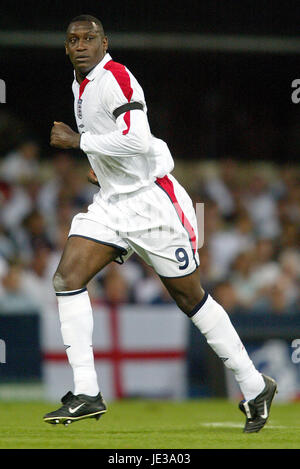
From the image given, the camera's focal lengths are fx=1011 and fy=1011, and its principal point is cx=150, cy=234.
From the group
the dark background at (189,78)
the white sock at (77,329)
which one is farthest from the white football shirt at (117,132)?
the dark background at (189,78)

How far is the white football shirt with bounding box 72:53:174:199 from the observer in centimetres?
575

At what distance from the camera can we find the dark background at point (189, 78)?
1098 centimetres

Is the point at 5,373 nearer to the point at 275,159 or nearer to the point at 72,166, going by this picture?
the point at 72,166

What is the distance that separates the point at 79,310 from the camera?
19.1 ft

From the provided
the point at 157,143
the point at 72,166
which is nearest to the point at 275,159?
the point at 72,166

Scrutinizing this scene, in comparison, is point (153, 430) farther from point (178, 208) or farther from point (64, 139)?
point (64, 139)

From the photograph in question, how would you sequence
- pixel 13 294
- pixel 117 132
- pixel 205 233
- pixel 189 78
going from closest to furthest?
1. pixel 117 132
2. pixel 13 294
3. pixel 205 233
4. pixel 189 78

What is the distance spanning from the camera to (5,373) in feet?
32.8

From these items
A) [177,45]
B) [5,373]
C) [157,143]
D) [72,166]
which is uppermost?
[177,45]

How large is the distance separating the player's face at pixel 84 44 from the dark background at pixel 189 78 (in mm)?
4902

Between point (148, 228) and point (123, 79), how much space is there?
A: 0.87 metres

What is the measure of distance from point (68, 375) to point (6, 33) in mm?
4136

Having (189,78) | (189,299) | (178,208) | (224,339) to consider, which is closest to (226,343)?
(224,339)

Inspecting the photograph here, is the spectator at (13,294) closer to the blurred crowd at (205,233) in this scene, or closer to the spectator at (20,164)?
the blurred crowd at (205,233)
